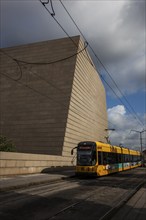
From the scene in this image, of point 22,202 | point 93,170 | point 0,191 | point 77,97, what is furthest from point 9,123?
point 22,202

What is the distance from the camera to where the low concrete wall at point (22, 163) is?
2231 centimetres

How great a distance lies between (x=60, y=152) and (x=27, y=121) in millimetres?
9046

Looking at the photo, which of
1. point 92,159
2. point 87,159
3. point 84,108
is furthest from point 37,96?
point 92,159

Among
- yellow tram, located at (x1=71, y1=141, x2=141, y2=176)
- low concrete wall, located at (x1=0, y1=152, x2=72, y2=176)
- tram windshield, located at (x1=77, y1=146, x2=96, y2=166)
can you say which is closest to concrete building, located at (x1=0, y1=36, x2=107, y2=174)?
low concrete wall, located at (x1=0, y1=152, x2=72, y2=176)

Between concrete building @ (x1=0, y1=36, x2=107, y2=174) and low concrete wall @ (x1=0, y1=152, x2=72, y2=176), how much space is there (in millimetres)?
7814

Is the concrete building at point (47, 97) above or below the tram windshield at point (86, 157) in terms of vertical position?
above

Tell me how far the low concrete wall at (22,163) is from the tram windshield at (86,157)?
14.2ft

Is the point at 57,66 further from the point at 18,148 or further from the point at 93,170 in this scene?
the point at 93,170

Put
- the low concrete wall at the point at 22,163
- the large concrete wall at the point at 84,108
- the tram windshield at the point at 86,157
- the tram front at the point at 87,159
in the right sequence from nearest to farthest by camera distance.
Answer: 1. the low concrete wall at the point at 22,163
2. the tram front at the point at 87,159
3. the tram windshield at the point at 86,157
4. the large concrete wall at the point at 84,108

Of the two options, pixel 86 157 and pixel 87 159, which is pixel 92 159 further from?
pixel 86 157

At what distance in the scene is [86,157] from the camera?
26.1 m

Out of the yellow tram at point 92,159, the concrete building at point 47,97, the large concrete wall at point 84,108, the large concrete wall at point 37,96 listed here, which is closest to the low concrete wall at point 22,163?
Answer: the yellow tram at point 92,159

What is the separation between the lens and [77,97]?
5044 cm

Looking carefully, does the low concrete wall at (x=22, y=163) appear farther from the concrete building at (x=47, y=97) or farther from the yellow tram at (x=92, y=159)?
the concrete building at (x=47, y=97)
